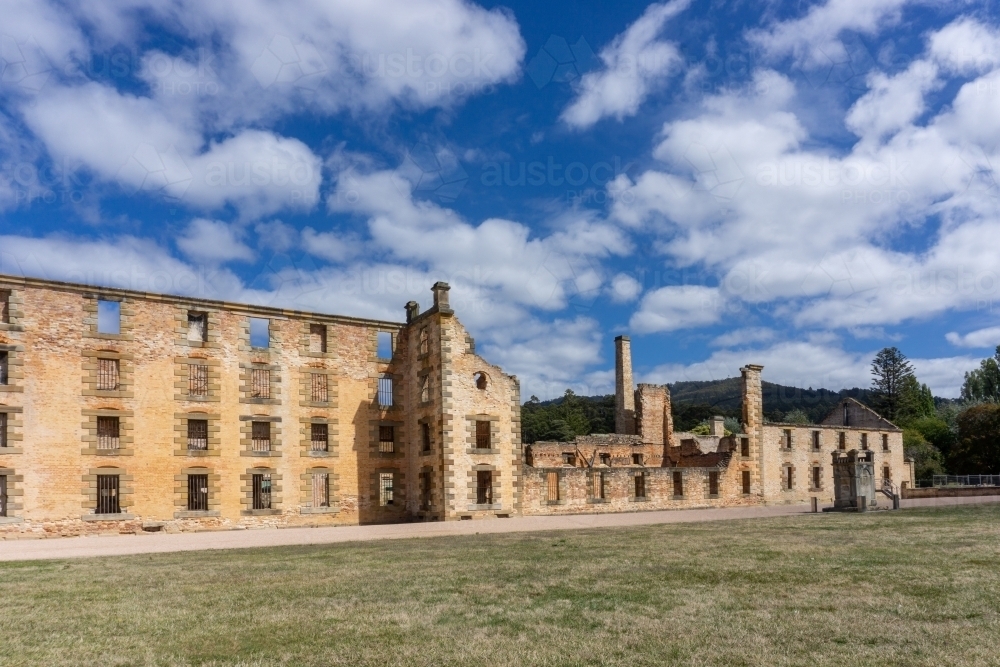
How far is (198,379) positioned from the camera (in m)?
31.0

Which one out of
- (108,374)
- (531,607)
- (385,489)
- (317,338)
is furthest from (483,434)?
(531,607)

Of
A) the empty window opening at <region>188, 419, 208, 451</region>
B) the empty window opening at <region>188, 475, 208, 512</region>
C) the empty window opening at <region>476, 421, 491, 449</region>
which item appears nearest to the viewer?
the empty window opening at <region>188, 475, 208, 512</region>

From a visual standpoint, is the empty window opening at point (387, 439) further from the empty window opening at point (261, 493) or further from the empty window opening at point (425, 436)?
the empty window opening at point (261, 493)

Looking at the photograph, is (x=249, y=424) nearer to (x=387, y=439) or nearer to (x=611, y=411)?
(x=387, y=439)

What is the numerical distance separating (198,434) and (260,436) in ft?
7.93

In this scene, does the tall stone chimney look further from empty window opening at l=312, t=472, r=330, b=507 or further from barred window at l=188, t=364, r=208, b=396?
barred window at l=188, t=364, r=208, b=396

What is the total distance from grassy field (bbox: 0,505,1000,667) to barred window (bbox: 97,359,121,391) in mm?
13233

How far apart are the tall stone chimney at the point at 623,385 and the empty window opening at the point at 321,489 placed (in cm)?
2359

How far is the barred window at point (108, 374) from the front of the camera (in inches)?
1150

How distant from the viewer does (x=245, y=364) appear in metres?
31.9

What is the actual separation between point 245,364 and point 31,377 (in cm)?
744

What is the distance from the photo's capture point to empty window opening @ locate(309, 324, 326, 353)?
3353 cm

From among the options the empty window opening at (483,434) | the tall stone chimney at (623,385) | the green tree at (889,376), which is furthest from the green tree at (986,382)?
the empty window opening at (483,434)

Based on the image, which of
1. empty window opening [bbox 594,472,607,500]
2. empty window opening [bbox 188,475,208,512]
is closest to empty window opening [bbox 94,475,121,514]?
empty window opening [bbox 188,475,208,512]
